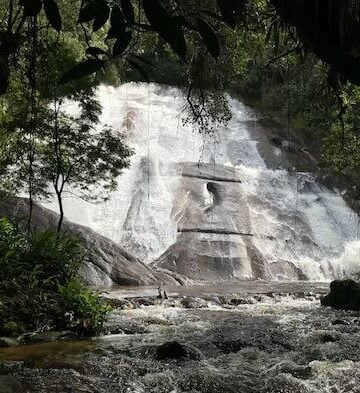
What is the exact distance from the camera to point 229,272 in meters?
16.3

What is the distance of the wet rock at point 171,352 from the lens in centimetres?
600

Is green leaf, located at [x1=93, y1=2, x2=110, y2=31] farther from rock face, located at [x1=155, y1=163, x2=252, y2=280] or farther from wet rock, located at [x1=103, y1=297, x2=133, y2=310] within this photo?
rock face, located at [x1=155, y1=163, x2=252, y2=280]

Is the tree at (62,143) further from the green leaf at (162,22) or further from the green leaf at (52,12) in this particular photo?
the green leaf at (162,22)

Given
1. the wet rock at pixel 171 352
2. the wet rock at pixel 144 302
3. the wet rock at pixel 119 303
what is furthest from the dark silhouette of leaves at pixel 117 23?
the wet rock at pixel 144 302

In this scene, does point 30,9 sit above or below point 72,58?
below

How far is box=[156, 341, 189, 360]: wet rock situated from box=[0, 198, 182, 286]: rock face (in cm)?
772

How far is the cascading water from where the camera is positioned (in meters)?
17.1

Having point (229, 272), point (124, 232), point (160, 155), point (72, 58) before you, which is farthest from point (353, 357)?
point (160, 155)

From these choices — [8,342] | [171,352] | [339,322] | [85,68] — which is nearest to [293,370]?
[171,352]

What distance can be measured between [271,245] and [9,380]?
14.7 m

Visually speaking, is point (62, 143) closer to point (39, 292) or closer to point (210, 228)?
point (39, 292)

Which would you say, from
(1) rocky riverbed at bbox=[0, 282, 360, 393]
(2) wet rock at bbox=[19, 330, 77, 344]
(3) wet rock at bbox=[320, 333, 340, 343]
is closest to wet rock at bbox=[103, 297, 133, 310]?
(1) rocky riverbed at bbox=[0, 282, 360, 393]

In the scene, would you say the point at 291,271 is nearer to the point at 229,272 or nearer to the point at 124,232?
the point at 229,272

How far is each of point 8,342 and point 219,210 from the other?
13322 mm
